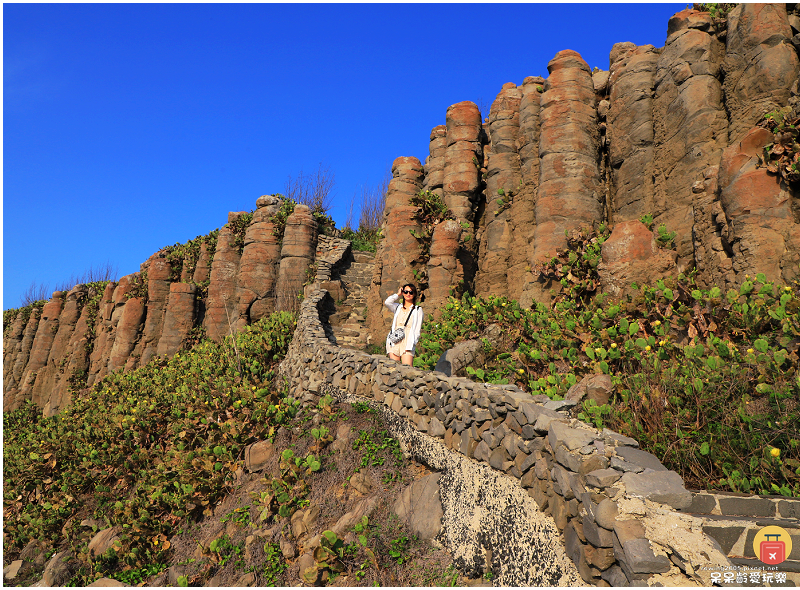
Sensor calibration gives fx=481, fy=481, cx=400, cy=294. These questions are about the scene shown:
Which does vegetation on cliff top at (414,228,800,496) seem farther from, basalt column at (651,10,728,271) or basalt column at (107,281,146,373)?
basalt column at (107,281,146,373)

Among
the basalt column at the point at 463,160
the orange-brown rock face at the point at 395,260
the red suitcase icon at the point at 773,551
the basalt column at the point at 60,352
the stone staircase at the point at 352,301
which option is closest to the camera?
the red suitcase icon at the point at 773,551

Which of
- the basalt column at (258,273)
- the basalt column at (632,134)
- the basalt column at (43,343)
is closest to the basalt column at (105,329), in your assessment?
the basalt column at (43,343)

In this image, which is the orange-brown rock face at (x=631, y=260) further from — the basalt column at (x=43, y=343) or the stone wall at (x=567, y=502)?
the basalt column at (x=43, y=343)

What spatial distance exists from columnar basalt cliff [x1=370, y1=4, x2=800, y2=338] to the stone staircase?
0.83 meters

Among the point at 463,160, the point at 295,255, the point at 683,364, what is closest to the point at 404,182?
the point at 463,160

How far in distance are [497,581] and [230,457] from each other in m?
6.61

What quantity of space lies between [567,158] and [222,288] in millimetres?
15802

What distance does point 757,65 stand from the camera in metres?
9.21

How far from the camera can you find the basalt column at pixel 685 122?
9914 millimetres

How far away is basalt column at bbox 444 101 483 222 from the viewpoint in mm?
15516

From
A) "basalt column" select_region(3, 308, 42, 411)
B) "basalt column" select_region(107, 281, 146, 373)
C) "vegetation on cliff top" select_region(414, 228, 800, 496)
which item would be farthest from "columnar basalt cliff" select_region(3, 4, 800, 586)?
"basalt column" select_region(3, 308, 42, 411)

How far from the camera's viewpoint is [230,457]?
32.5 ft

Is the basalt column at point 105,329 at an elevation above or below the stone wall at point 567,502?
above

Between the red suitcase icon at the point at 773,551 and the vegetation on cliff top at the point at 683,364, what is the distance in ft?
2.21
